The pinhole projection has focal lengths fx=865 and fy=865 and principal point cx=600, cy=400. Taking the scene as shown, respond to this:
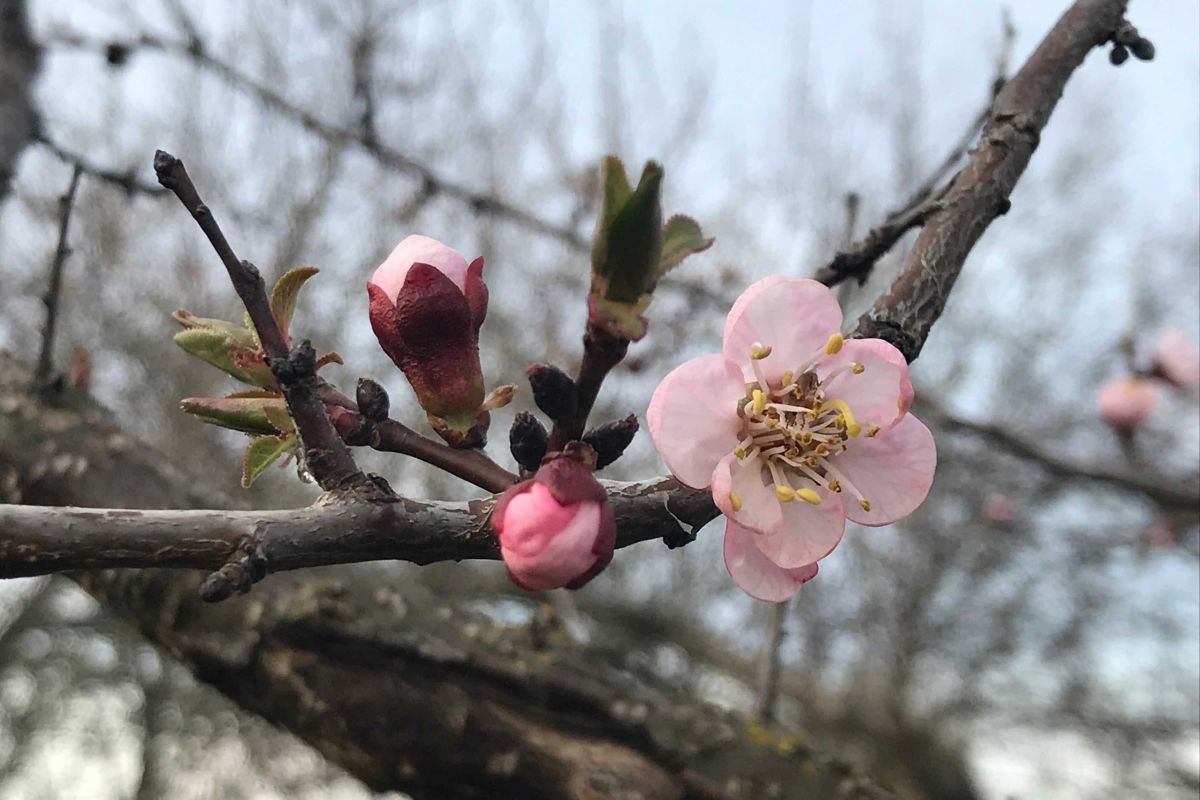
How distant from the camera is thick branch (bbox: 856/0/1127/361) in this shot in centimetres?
92

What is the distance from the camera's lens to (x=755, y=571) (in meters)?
0.87

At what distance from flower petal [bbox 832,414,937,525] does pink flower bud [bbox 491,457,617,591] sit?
1.04 ft

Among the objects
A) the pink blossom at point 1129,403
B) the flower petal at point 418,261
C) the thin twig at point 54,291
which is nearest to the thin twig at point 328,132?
the thin twig at point 54,291

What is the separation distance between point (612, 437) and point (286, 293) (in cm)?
37

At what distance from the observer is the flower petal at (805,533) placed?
0.85 meters

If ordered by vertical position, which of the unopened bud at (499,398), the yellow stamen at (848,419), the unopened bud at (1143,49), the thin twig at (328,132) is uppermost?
the unopened bud at (1143,49)

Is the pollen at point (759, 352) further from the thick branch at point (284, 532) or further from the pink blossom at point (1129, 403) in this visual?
the pink blossom at point (1129, 403)

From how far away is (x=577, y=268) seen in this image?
6508 millimetres

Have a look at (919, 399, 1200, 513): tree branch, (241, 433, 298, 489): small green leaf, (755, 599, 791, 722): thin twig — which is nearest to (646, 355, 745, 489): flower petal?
(241, 433, 298, 489): small green leaf

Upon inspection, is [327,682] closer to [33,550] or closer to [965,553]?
[33,550]

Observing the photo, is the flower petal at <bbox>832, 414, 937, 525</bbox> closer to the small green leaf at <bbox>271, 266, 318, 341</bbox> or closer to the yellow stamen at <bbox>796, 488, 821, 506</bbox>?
the yellow stamen at <bbox>796, 488, 821, 506</bbox>

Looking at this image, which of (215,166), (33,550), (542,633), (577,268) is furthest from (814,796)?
(215,166)

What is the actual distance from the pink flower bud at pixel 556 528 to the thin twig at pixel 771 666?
141cm

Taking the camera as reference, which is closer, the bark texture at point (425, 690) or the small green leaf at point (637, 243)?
the small green leaf at point (637, 243)
